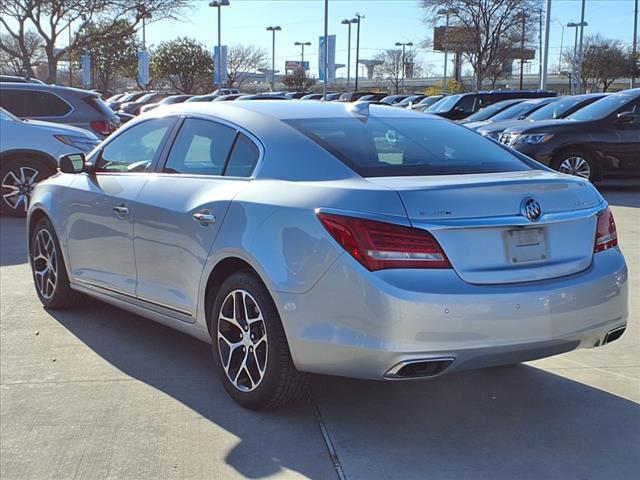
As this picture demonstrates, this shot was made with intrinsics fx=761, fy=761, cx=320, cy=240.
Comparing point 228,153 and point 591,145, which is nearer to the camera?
point 228,153

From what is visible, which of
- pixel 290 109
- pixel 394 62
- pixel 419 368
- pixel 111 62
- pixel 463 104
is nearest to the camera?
pixel 419 368

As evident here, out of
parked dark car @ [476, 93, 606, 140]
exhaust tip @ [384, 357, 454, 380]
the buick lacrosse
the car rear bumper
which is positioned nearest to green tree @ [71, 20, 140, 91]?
parked dark car @ [476, 93, 606, 140]

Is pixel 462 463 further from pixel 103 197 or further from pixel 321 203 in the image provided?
pixel 103 197

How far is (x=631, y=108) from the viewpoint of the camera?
12727mm

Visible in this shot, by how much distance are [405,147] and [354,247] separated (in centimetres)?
111

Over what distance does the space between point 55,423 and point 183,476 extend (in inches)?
35.3

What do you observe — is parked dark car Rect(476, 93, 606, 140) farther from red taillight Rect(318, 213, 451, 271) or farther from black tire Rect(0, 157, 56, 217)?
red taillight Rect(318, 213, 451, 271)

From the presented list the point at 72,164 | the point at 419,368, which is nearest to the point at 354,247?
the point at 419,368

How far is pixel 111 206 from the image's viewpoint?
4.85m

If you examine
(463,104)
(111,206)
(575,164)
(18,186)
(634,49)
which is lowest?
(18,186)

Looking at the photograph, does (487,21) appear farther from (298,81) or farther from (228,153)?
(228,153)

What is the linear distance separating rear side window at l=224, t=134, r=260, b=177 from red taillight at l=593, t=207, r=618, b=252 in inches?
69.3

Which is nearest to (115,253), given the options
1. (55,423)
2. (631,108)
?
(55,423)

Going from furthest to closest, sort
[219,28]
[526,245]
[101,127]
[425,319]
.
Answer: [219,28], [101,127], [526,245], [425,319]
